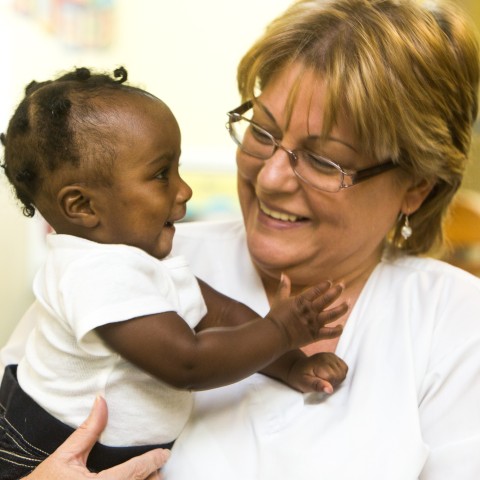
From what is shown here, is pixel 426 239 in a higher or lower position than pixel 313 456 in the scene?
higher

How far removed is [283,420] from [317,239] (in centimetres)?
42

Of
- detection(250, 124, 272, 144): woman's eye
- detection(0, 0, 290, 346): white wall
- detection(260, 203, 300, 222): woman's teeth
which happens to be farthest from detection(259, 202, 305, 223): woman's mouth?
detection(0, 0, 290, 346): white wall

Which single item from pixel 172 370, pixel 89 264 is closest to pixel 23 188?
pixel 89 264

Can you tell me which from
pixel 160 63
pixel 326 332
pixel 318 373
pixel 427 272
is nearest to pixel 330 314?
pixel 326 332

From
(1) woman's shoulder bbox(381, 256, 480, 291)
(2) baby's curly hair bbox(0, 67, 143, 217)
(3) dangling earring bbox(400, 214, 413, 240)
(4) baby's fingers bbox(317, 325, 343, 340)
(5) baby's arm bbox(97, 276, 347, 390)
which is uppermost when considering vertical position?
(2) baby's curly hair bbox(0, 67, 143, 217)

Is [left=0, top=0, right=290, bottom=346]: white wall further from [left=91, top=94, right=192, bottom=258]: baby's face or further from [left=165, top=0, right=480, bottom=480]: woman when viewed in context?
[left=91, top=94, right=192, bottom=258]: baby's face

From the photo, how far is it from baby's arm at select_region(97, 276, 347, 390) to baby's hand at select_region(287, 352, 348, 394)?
127mm

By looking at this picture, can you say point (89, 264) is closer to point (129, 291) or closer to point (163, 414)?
point (129, 291)

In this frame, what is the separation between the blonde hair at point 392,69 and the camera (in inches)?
64.4

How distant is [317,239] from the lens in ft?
5.73

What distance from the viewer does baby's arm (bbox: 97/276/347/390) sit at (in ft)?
4.27

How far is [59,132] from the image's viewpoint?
1338 mm

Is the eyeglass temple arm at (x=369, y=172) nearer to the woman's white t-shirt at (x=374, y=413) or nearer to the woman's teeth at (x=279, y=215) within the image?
the woman's teeth at (x=279, y=215)

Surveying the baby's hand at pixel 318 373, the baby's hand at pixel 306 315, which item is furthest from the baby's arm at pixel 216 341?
the baby's hand at pixel 318 373
